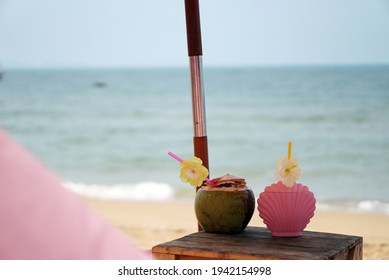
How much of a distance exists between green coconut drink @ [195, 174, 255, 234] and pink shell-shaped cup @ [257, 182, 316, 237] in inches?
2.0

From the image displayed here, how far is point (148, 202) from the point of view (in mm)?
6312

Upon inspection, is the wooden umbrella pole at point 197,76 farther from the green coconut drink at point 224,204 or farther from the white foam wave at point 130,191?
the white foam wave at point 130,191

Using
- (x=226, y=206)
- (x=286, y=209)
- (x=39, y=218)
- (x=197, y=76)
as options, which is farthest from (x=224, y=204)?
(x=39, y=218)

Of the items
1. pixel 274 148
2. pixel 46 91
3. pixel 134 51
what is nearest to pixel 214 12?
pixel 134 51

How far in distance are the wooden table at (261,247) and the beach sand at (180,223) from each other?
238cm

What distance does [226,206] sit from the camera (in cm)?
190

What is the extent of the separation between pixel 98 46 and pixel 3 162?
49.7 ft

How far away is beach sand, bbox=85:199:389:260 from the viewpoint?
4.59 m

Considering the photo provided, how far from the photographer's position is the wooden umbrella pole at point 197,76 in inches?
85.4

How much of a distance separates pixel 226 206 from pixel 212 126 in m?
8.36

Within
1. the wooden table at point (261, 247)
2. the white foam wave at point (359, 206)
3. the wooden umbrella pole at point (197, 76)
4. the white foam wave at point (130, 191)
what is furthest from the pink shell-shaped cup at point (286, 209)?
the white foam wave at point (130, 191)

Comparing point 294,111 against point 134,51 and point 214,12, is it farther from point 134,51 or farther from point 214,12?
point 134,51

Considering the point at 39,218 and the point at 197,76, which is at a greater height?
the point at 197,76

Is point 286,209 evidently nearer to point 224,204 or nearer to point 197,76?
point 224,204
